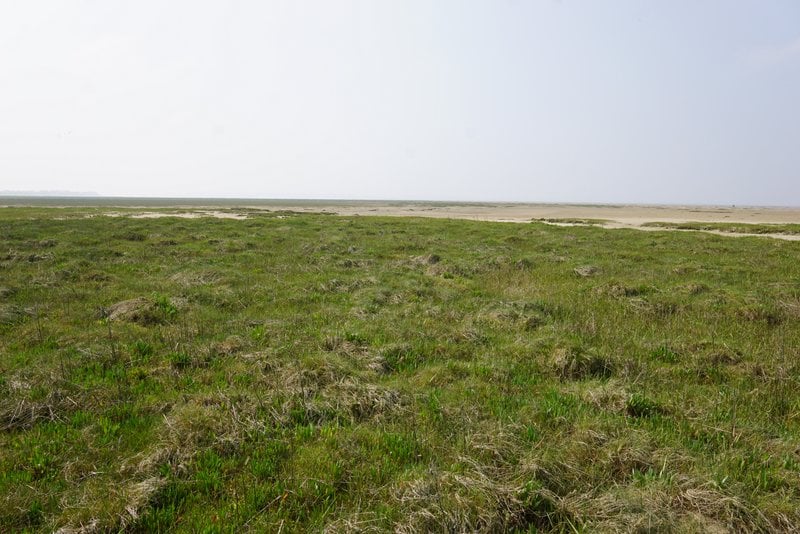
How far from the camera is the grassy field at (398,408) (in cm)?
399

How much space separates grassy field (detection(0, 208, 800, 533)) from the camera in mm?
3992

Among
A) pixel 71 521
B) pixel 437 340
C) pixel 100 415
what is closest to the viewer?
pixel 71 521

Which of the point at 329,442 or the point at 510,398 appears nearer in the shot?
the point at 329,442

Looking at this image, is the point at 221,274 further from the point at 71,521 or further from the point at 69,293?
the point at 71,521

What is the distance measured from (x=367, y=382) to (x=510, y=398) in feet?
7.67

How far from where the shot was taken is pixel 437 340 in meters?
8.93

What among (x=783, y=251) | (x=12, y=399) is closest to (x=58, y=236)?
(x=12, y=399)

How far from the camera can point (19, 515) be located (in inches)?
154

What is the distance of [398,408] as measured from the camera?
5941 millimetres

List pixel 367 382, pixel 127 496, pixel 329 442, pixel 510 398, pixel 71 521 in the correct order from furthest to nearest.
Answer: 1. pixel 367 382
2. pixel 510 398
3. pixel 329 442
4. pixel 127 496
5. pixel 71 521

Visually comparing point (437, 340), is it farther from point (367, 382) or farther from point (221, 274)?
point (221, 274)

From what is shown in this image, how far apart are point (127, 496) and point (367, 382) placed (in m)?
3.52

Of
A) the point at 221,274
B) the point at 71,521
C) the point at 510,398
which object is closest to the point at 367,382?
the point at 510,398

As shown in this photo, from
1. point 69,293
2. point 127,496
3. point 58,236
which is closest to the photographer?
point 127,496
